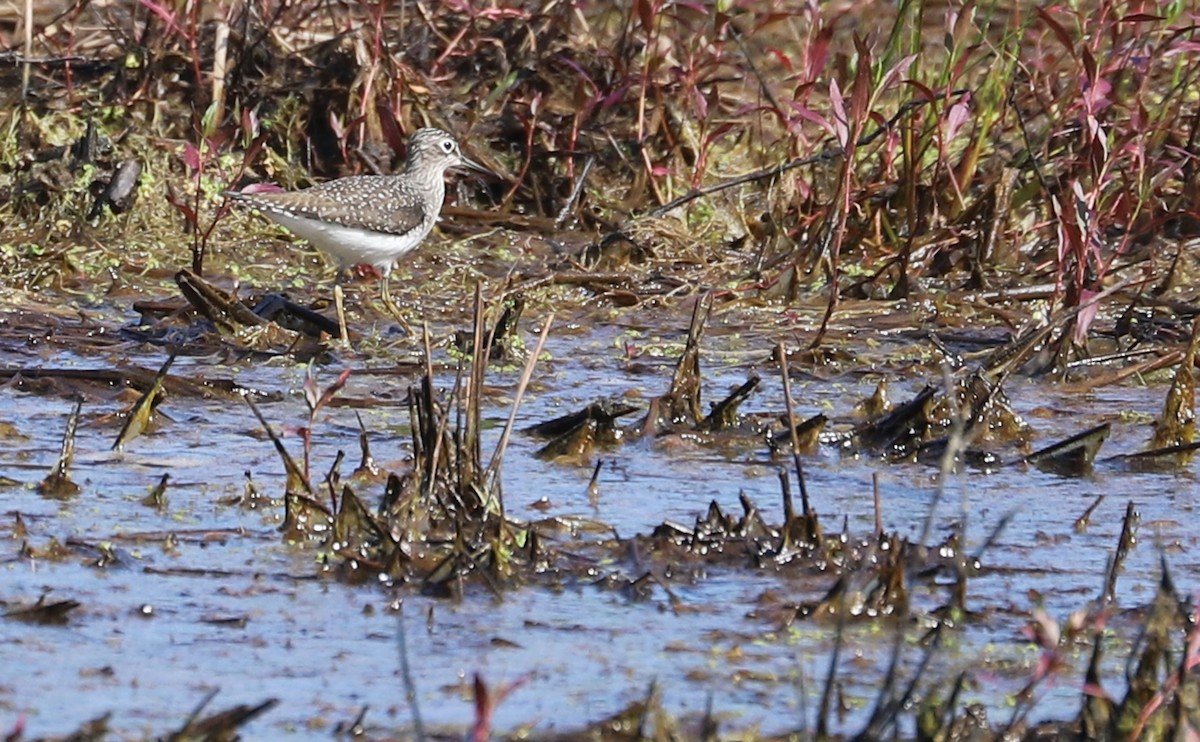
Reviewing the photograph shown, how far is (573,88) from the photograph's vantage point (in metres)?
8.98

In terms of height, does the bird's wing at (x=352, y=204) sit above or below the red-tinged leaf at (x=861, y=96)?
below

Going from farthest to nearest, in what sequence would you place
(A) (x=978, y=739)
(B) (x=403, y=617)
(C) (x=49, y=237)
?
1. (C) (x=49, y=237)
2. (B) (x=403, y=617)
3. (A) (x=978, y=739)

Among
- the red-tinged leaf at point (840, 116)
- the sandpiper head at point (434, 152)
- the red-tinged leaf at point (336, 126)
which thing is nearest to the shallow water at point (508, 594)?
the red-tinged leaf at point (840, 116)

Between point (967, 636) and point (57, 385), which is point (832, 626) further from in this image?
point (57, 385)

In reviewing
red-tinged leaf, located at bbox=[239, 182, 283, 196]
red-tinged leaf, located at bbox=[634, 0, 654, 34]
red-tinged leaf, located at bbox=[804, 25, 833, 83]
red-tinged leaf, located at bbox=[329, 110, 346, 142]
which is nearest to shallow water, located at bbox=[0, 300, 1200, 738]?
red-tinged leaf, located at bbox=[239, 182, 283, 196]

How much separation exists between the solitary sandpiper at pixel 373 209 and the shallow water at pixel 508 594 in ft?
3.92

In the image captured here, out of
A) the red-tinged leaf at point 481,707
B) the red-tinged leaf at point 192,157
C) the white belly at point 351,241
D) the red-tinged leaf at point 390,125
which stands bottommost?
the red-tinged leaf at point 481,707

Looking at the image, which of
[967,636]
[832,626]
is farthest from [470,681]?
[967,636]

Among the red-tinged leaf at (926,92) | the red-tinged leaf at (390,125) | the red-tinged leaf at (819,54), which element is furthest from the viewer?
the red-tinged leaf at (390,125)

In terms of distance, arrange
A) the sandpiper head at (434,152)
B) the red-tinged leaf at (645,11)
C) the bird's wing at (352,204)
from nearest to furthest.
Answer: the bird's wing at (352,204) < the red-tinged leaf at (645,11) < the sandpiper head at (434,152)

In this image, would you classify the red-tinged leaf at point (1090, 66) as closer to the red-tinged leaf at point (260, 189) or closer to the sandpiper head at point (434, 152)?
the sandpiper head at point (434, 152)

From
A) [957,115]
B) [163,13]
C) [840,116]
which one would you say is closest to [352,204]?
[163,13]

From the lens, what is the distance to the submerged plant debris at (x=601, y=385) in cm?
407

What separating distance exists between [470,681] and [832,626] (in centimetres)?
88
